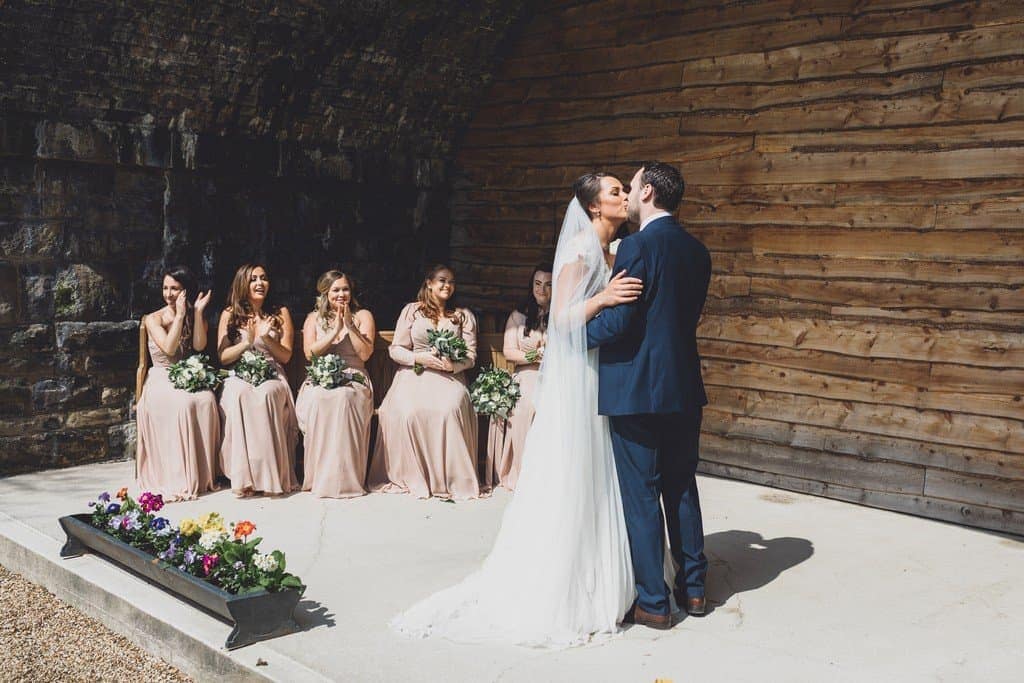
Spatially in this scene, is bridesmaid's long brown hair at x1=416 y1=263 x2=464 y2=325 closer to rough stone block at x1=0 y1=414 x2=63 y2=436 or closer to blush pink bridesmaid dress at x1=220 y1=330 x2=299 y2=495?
blush pink bridesmaid dress at x1=220 y1=330 x2=299 y2=495

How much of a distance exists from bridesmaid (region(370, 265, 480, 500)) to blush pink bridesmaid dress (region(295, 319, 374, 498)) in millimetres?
199

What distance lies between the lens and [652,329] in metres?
4.56

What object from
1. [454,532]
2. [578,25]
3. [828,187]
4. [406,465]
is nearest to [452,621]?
[454,532]

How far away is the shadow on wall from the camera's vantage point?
528 cm

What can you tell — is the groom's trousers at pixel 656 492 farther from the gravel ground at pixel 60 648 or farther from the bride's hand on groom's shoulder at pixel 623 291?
the gravel ground at pixel 60 648

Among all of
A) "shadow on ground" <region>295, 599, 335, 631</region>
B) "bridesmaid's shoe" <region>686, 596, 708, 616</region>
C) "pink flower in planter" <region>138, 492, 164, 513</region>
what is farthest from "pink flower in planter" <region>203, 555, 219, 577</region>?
"bridesmaid's shoe" <region>686, 596, 708, 616</region>

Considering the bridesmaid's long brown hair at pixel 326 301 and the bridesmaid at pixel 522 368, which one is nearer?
the bridesmaid at pixel 522 368

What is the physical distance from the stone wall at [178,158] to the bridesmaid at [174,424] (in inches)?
32.1

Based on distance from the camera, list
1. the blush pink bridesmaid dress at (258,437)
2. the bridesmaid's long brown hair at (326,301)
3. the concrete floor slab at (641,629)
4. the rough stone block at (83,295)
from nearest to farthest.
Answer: the concrete floor slab at (641,629) < the blush pink bridesmaid dress at (258,437) < the bridesmaid's long brown hair at (326,301) < the rough stone block at (83,295)

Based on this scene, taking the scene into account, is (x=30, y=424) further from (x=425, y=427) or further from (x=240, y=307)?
(x=425, y=427)

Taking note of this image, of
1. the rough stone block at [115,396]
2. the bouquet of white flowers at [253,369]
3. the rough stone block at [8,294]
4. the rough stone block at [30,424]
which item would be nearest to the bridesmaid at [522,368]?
the bouquet of white flowers at [253,369]

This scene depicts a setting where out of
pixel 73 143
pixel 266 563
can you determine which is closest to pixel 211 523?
pixel 266 563

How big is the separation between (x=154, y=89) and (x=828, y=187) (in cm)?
505

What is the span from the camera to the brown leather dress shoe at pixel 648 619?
15.1ft
